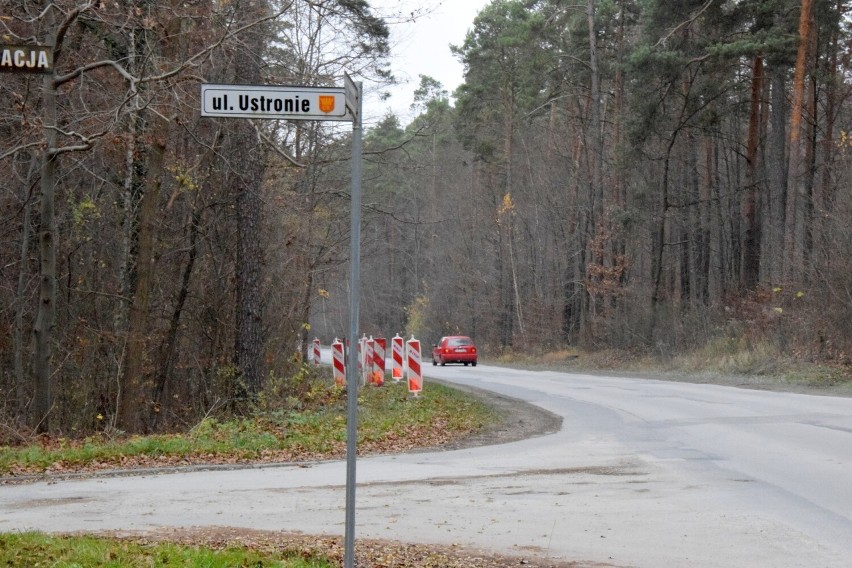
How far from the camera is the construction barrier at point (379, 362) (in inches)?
1083

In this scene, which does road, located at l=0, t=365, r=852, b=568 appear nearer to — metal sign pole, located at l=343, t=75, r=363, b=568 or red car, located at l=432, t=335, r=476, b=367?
metal sign pole, located at l=343, t=75, r=363, b=568

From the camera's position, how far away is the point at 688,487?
34.9 ft

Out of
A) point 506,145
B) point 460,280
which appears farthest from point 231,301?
point 460,280

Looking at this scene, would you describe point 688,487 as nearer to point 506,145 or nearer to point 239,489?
point 239,489

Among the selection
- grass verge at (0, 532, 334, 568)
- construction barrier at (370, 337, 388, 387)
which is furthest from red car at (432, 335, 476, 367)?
grass verge at (0, 532, 334, 568)

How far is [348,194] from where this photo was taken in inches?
1069

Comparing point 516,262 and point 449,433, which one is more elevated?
point 516,262

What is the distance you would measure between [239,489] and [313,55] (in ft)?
56.1

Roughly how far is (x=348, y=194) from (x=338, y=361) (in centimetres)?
530

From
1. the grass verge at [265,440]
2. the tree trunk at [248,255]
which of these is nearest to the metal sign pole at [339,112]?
the grass verge at [265,440]

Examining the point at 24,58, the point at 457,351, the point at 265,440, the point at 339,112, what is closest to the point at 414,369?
the point at 265,440

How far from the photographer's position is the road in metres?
7.94

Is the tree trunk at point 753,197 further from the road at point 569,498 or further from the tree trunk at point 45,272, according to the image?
the tree trunk at point 45,272

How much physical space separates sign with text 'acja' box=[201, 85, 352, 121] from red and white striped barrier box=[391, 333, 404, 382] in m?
23.8
